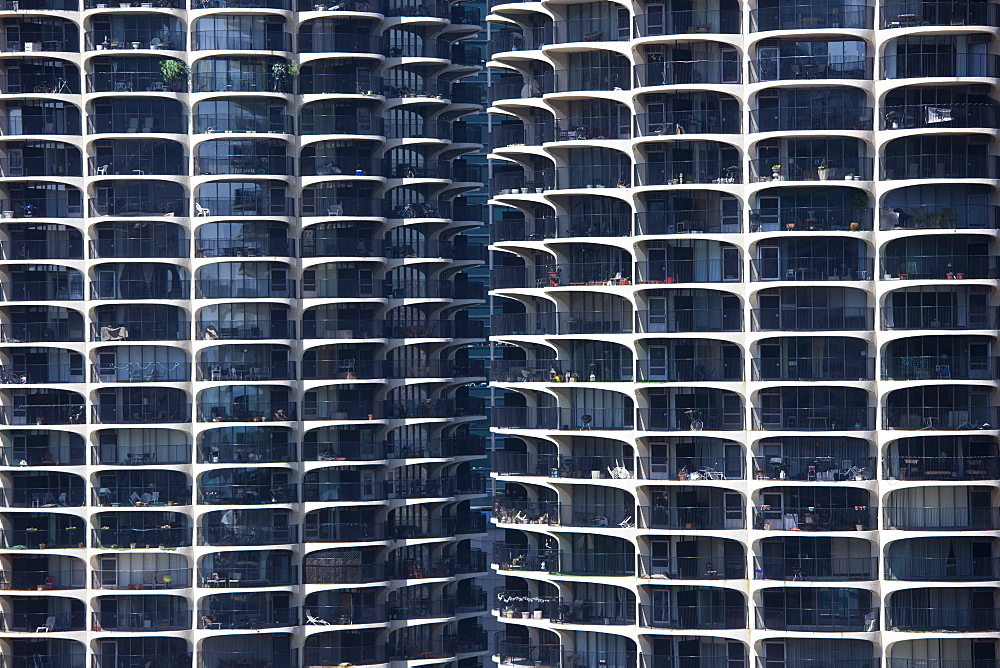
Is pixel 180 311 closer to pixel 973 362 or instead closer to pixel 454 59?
pixel 454 59

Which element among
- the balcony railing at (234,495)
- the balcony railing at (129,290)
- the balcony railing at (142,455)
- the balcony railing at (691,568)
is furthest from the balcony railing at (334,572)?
the balcony railing at (691,568)

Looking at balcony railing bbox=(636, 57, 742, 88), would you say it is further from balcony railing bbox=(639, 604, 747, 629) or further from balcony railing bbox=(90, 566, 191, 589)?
balcony railing bbox=(90, 566, 191, 589)

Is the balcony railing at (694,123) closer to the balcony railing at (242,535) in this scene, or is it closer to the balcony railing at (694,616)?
the balcony railing at (694,616)

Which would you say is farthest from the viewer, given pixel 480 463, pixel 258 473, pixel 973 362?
pixel 480 463

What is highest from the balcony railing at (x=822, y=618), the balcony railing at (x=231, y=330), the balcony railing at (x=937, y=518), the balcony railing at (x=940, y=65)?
the balcony railing at (x=940, y=65)

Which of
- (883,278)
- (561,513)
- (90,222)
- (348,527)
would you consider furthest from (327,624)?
(883,278)

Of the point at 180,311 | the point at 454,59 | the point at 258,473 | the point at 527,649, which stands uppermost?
the point at 454,59

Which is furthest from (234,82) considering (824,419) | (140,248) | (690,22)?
(824,419)
